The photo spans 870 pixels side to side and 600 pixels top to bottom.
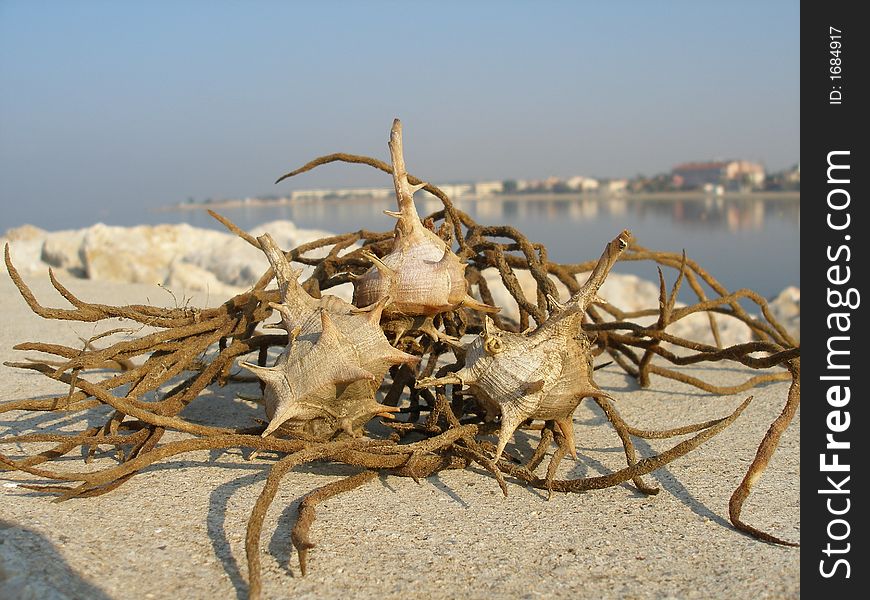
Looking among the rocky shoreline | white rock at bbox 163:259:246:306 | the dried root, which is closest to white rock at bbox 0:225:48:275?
the rocky shoreline

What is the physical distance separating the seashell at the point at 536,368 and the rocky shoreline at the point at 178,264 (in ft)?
13.3

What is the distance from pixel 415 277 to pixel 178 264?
5106 millimetres

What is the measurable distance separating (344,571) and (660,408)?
5.06 ft

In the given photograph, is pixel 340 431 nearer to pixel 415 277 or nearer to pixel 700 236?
pixel 415 277

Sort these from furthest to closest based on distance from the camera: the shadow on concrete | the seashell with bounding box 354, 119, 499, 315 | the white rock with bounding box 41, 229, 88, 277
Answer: the white rock with bounding box 41, 229, 88, 277 < the seashell with bounding box 354, 119, 499, 315 < the shadow on concrete

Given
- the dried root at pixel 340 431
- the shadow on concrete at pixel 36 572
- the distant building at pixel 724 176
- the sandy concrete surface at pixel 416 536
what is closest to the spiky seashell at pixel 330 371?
the dried root at pixel 340 431

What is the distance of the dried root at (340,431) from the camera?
5.24 ft

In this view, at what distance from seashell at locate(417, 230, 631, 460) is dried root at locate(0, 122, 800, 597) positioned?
0.20ft

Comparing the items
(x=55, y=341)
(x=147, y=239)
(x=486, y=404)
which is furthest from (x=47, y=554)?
(x=147, y=239)

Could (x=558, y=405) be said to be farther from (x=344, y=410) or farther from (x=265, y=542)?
(x=265, y=542)

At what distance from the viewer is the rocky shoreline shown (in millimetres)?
6238

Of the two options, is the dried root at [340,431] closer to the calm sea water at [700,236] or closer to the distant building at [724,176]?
the calm sea water at [700,236]

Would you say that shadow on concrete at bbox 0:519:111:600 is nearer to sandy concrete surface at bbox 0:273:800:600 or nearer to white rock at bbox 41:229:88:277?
sandy concrete surface at bbox 0:273:800:600

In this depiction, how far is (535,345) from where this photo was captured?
169 cm
